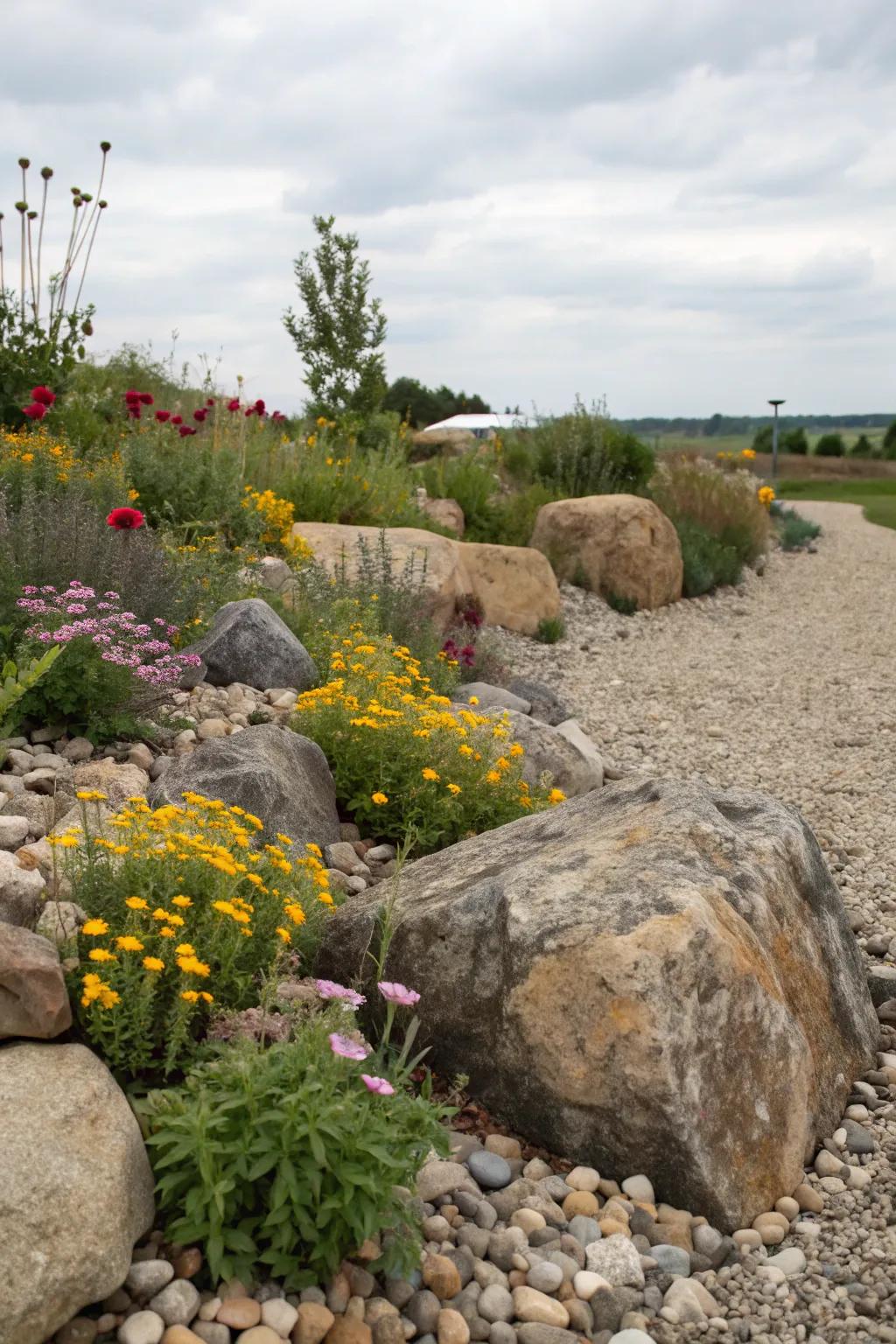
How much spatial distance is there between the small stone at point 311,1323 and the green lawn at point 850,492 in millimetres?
24807

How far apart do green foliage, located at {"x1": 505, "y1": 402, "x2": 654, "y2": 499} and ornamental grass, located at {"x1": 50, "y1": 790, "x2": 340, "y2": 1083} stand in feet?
36.2

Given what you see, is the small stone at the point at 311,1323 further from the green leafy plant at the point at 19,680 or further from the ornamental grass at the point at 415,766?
the ornamental grass at the point at 415,766

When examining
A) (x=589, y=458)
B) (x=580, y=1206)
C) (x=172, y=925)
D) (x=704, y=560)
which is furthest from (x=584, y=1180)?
(x=589, y=458)

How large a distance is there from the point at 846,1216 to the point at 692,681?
626 centimetres

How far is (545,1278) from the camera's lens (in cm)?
265

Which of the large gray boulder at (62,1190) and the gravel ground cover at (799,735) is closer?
the large gray boulder at (62,1190)

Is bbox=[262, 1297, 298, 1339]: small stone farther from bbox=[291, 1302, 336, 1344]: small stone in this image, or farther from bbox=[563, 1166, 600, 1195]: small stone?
bbox=[563, 1166, 600, 1195]: small stone

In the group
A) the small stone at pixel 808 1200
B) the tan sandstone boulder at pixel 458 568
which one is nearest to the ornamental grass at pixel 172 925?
the small stone at pixel 808 1200

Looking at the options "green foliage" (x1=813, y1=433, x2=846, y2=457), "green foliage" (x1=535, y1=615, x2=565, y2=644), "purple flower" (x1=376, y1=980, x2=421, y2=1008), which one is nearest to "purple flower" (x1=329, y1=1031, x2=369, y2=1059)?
"purple flower" (x1=376, y1=980, x2=421, y2=1008)

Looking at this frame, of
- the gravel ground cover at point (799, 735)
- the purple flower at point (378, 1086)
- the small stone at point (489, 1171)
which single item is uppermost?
the purple flower at point (378, 1086)

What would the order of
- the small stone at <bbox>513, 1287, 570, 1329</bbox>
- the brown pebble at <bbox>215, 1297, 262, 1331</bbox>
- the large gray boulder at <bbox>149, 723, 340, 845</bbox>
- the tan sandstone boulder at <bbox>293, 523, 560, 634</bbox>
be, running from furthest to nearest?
the tan sandstone boulder at <bbox>293, 523, 560, 634</bbox> → the large gray boulder at <bbox>149, 723, 340, 845</bbox> → the small stone at <bbox>513, 1287, 570, 1329</bbox> → the brown pebble at <bbox>215, 1297, 262, 1331</bbox>

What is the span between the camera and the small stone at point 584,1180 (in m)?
2.94

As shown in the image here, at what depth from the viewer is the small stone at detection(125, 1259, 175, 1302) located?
7.73 ft

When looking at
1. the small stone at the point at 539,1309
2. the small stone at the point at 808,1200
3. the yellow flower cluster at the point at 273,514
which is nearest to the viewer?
the small stone at the point at 539,1309
